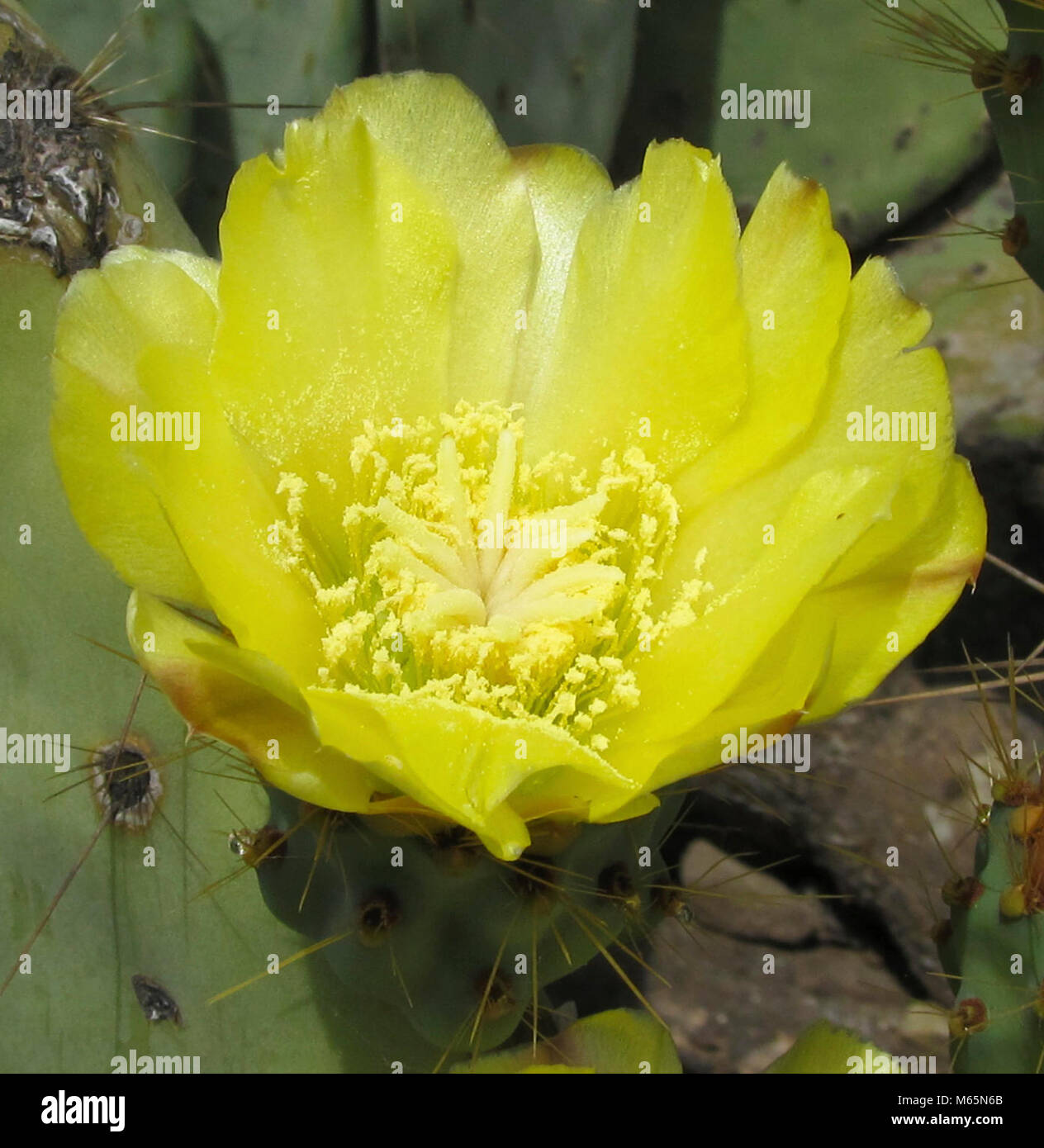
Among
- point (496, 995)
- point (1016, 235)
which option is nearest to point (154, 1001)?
point (496, 995)

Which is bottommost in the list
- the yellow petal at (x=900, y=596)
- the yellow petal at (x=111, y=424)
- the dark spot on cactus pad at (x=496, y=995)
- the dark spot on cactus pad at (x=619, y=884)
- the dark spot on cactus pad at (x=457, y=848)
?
the dark spot on cactus pad at (x=496, y=995)

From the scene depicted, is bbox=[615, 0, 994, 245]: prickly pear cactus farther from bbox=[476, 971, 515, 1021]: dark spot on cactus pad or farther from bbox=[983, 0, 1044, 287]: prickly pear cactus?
bbox=[476, 971, 515, 1021]: dark spot on cactus pad

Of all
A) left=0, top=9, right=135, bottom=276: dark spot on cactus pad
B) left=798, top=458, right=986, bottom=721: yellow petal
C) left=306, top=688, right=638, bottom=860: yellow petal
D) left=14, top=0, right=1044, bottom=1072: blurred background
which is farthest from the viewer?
left=14, top=0, right=1044, bottom=1072: blurred background

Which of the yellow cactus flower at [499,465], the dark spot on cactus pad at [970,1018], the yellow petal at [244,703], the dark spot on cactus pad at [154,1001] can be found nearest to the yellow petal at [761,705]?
the yellow cactus flower at [499,465]

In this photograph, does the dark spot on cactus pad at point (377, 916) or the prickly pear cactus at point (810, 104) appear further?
the prickly pear cactus at point (810, 104)

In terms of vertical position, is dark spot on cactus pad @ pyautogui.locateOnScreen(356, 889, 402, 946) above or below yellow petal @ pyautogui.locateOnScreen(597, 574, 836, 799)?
below

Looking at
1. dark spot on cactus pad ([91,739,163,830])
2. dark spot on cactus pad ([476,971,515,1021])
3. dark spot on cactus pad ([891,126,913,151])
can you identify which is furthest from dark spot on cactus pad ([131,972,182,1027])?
dark spot on cactus pad ([891,126,913,151])

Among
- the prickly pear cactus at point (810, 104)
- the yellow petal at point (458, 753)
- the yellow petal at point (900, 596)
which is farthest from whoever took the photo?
the prickly pear cactus at point (810, 104)

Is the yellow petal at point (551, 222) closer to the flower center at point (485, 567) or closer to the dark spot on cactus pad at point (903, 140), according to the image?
the flower center at point (485, 567)
